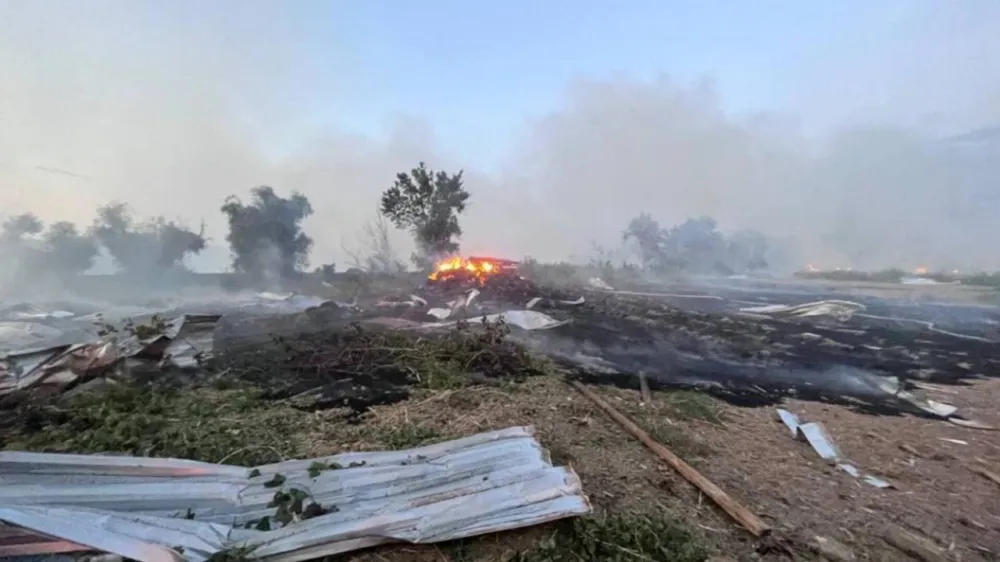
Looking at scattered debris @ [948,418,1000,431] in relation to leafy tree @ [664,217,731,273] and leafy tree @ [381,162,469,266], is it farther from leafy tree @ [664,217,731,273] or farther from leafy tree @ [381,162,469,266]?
leafy tree @ [664,217,731,273]

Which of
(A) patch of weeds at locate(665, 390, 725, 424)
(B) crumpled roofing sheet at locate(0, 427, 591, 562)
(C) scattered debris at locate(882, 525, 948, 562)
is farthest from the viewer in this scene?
(A) patch of weeds at locate(665, 390, 725, 424)

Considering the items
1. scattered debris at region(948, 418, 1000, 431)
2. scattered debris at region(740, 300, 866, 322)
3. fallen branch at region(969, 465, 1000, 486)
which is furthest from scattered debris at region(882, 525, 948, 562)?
scattered debris at region(740, 300, 866, 322)

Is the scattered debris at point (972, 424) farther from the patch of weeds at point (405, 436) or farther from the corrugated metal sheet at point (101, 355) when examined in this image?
the corrugated metal sheet at point (101, 355)

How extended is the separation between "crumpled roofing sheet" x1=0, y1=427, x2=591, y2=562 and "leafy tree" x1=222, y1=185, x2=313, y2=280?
18.5 m

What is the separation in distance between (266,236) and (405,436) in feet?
61.1

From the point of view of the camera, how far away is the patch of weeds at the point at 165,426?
319cm

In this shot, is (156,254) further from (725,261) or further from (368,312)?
(725,261)

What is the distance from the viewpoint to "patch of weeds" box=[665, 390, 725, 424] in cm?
446

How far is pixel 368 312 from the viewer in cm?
1148

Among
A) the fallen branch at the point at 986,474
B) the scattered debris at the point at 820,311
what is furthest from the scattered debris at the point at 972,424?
the scattered debris at the point at 820,311

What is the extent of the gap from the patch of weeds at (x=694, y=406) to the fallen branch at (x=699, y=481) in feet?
2.43

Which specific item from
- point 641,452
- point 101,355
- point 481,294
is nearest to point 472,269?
point 481,294

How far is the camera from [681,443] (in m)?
3.69

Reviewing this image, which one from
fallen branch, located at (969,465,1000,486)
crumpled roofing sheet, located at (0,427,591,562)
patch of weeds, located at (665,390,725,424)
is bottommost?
fallen branch, located at (969,465,1000,486)
